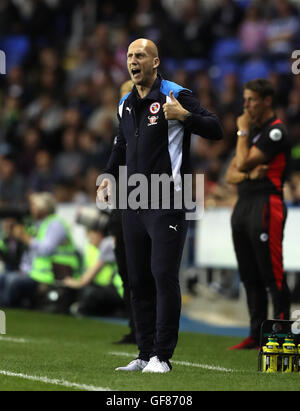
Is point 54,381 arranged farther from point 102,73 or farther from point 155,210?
point 102,73

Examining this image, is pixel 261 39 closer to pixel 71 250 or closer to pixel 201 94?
pixel 201 94

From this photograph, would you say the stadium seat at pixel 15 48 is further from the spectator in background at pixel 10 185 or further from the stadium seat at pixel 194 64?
the spectator in background at pixel 10 185

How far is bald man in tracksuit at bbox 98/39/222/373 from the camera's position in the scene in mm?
6723

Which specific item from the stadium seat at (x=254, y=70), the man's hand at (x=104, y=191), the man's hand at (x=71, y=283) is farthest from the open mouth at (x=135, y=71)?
the stadium seat at (x=254, y=70)

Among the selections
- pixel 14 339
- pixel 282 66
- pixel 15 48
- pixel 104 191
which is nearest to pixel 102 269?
pixel 14 339

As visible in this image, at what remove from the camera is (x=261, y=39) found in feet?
57.2

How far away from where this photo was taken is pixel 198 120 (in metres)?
6.73

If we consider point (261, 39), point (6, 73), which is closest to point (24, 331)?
point (261, 39)

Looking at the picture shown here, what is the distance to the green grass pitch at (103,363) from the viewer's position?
20.0 feet

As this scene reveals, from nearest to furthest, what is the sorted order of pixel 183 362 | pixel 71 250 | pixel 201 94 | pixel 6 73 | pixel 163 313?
pixel 163 313, pixel 183 362, pixel 71 250, pixel 201 94, pixel 6 73

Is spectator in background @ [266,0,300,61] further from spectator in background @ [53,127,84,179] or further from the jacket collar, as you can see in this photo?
the jacket collar

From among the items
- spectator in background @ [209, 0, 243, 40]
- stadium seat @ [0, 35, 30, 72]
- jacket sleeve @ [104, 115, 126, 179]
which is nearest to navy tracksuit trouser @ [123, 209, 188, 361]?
jacket sleeve @ [104, 115, 126, 179]

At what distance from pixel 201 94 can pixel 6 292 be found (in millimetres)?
4814

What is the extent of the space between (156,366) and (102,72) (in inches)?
529
